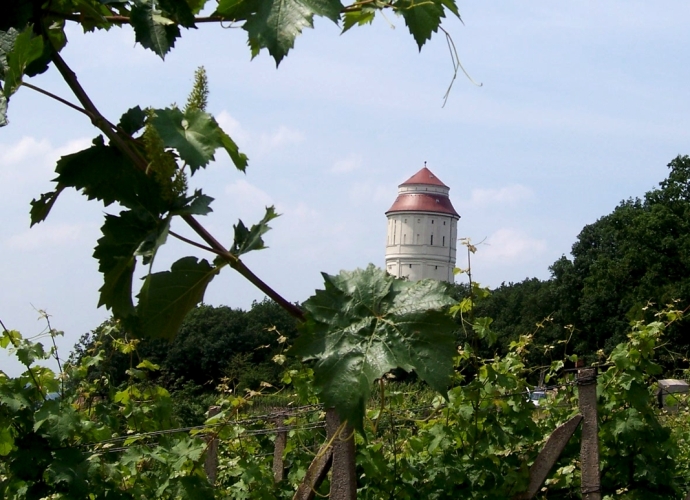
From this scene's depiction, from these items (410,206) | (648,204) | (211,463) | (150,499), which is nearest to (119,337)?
(211,463)

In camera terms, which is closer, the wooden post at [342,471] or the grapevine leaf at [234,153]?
the grapevine leaf at [234,153]

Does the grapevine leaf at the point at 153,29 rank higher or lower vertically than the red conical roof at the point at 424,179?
lower

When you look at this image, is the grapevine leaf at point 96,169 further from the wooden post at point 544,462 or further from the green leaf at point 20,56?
the wooden post at point 544,462

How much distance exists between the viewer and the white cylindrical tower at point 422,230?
61.2 meters

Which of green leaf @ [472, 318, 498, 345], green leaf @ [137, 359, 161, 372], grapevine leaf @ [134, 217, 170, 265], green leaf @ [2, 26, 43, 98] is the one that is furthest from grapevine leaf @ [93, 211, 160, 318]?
green leaf @ [137, 359, 161, 372]

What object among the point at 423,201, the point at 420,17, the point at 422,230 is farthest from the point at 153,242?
the point at 423,201

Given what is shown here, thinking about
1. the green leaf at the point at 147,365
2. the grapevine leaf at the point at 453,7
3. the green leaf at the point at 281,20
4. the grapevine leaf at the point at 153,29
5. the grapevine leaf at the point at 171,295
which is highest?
the green leaf at the point at 147,365

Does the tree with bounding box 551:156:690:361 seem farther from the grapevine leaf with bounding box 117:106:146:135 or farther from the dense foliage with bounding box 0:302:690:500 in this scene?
the grapevine leaf with bounding box 117:106:146:135

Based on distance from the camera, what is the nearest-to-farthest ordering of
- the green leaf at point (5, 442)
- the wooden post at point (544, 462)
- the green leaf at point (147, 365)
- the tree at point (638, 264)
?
the green leaf at point (5, 442)
the wooden post at point (544, 462)
the green leaf at point (147, 365)
the tree at point (638, 264)

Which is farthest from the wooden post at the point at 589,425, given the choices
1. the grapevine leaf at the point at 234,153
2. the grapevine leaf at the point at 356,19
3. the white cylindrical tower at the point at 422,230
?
the white cylindrical tower at the point at 422,230

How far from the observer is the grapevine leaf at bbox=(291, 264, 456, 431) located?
0.56m

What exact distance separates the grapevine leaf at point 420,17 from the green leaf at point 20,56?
28 centimetres

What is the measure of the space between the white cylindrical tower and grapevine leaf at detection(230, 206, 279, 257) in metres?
59.6

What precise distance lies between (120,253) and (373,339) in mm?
181
